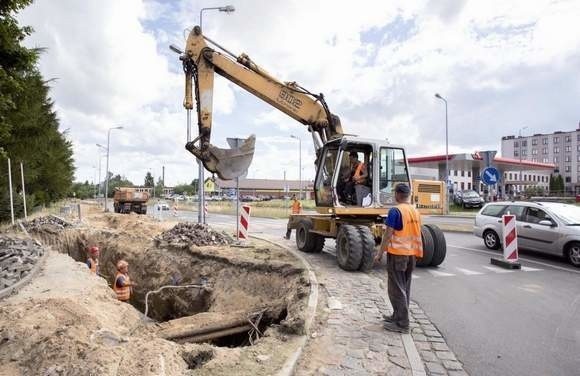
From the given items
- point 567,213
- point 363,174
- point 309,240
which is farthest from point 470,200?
point 363,174

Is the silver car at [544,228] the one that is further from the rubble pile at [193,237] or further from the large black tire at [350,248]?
the rubble pile at [193,237]

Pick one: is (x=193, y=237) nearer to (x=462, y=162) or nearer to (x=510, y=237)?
(x=510, y=237)

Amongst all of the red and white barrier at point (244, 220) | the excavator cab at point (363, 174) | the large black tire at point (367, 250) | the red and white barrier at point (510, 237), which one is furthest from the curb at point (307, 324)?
the red and white barrier at point (510, 237)

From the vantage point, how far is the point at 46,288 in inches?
329

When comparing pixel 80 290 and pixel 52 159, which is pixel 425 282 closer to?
pixel 80 290

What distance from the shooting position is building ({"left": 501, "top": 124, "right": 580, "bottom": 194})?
107m

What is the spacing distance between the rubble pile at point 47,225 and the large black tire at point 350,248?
13800mm

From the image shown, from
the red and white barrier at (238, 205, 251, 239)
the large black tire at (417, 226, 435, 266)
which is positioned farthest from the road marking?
the red and white barrier at (238, 205, 251, 239)

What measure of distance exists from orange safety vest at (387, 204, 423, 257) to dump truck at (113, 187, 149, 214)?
37.1 m

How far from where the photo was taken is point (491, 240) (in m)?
13.5

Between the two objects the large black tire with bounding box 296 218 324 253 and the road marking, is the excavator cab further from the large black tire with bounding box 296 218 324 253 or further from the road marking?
the road marking

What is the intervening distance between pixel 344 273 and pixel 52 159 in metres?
27.1

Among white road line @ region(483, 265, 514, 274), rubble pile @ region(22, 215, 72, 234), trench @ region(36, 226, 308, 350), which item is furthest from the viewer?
rubble pile @ region(22, 215, 72, 234)

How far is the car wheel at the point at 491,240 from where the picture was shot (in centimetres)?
1337
